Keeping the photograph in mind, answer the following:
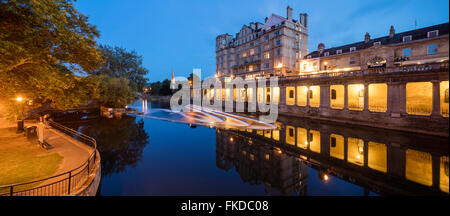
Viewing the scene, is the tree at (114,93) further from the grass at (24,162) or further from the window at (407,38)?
the window at (407,38)

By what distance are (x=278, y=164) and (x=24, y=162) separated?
14.8m

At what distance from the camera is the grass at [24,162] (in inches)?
322

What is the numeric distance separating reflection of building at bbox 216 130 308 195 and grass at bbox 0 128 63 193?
9316 mm

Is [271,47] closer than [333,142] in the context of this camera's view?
No

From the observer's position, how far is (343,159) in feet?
41.5

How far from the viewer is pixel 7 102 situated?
12305 millimetres

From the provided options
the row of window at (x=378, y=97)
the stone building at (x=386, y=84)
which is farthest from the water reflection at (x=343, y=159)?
the row of window at (x=378, y=97)

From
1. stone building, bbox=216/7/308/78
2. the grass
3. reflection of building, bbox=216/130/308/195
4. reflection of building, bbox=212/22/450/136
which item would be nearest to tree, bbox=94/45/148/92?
stone building, bbox=216/7/308/78

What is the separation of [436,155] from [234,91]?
44068 mm

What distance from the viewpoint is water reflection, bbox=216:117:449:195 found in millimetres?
9336

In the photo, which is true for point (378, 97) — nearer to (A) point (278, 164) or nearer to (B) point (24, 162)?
(A) point (278, 164)

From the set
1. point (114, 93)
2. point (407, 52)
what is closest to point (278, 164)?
point (407, 52)
